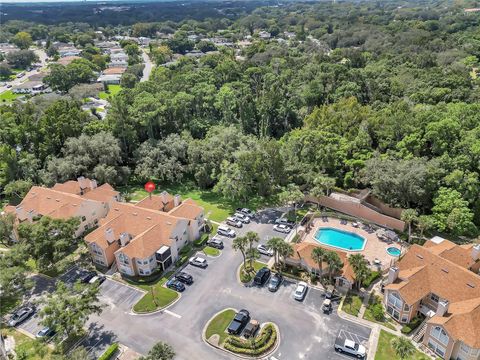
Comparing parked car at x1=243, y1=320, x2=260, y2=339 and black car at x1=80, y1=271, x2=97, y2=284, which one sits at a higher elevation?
parked car at x1=243, y1=320, x2=260, y2=339

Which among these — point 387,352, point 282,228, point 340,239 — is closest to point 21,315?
point 282,228

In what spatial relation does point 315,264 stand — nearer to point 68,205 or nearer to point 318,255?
point 318,255

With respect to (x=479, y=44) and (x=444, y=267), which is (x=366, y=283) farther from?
(x=479, y=44)

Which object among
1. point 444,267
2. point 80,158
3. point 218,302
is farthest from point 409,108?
point 80,158

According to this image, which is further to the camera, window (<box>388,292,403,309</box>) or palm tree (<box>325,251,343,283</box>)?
palm tree (<box>325,251,343,283</box>)

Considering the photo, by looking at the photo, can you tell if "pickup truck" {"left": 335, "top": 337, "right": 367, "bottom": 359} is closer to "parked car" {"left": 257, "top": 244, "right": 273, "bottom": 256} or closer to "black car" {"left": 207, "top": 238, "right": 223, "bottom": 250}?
"parked car" {"left": 257, "top": 244, "right": 273, "bottom": 256}

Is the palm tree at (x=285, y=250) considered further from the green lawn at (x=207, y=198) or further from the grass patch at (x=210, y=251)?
the green lawn at (x=207, y=198)

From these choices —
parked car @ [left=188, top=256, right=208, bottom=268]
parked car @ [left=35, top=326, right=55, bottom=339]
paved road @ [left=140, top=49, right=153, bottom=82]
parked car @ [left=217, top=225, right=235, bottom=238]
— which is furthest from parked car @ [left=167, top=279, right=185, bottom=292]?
paved road @ [left=140, top=49, right=153, bottom=82]

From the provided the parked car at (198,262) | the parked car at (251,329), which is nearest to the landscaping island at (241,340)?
the parked car at (251,329)
